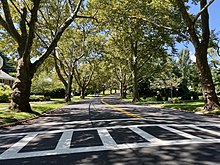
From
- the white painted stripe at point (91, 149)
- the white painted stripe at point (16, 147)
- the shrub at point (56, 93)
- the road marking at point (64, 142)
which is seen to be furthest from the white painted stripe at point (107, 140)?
the shrub at point (56, 93)

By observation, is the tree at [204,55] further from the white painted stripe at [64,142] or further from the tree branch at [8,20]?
the white painted stripe at [64,142]

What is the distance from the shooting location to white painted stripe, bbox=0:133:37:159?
6.07 m

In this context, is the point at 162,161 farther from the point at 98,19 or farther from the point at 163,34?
the point at 163,34

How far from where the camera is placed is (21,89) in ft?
54.2

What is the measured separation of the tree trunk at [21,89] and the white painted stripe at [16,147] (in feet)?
26.6

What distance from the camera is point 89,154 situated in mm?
5891

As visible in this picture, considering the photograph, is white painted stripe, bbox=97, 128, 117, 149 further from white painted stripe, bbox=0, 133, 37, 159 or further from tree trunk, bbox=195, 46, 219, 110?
tree trunk, bbox=195, 46, 219, 110

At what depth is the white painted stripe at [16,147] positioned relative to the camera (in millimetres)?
6074

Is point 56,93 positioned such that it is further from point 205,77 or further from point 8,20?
point 205,77

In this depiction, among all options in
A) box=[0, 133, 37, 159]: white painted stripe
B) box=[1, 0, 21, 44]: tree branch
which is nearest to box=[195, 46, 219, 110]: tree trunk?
box=[1, 0, 21, 44]: tree branch

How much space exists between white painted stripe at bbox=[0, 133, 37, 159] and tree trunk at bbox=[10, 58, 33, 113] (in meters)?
8.11

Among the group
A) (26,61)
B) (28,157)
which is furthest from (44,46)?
(28,157)

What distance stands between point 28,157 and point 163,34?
2406 cm

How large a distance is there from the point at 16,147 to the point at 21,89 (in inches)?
400
